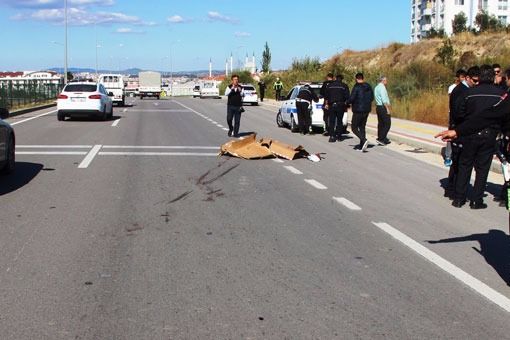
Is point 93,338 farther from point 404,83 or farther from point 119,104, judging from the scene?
point 119,104

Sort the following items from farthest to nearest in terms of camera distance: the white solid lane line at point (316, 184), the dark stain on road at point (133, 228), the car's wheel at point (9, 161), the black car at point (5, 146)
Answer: the car's wheel at point (9, 161)
the white solid lane line at point (316, 184)
the black car at point (5, 146)
the dark stain on road at point (133, 228)

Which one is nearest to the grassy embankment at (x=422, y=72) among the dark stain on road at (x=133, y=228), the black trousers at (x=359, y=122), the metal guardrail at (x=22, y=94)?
the black trousers at (x=359, y=122)

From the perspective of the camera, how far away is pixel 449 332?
449 centimetres

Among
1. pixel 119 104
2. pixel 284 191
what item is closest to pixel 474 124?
pixel 284 191

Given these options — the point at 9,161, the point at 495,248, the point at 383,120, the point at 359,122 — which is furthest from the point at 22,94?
the point at 495,248

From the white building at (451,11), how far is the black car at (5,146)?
88813mm

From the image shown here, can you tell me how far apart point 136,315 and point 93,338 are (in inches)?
18.8

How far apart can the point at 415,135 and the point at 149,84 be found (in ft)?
168

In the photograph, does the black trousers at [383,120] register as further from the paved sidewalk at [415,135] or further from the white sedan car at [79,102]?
the white sedan car at [79,102]

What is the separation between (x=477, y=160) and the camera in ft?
29.8

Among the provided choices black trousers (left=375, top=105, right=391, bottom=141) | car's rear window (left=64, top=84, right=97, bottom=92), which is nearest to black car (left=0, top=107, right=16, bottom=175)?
black trousers (left=375, top=105, right=391, bottom=141)

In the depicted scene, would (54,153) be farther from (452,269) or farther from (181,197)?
(452,269)

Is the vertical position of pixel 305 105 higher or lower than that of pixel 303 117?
higher

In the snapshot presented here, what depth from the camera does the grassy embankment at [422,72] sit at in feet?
87.4
